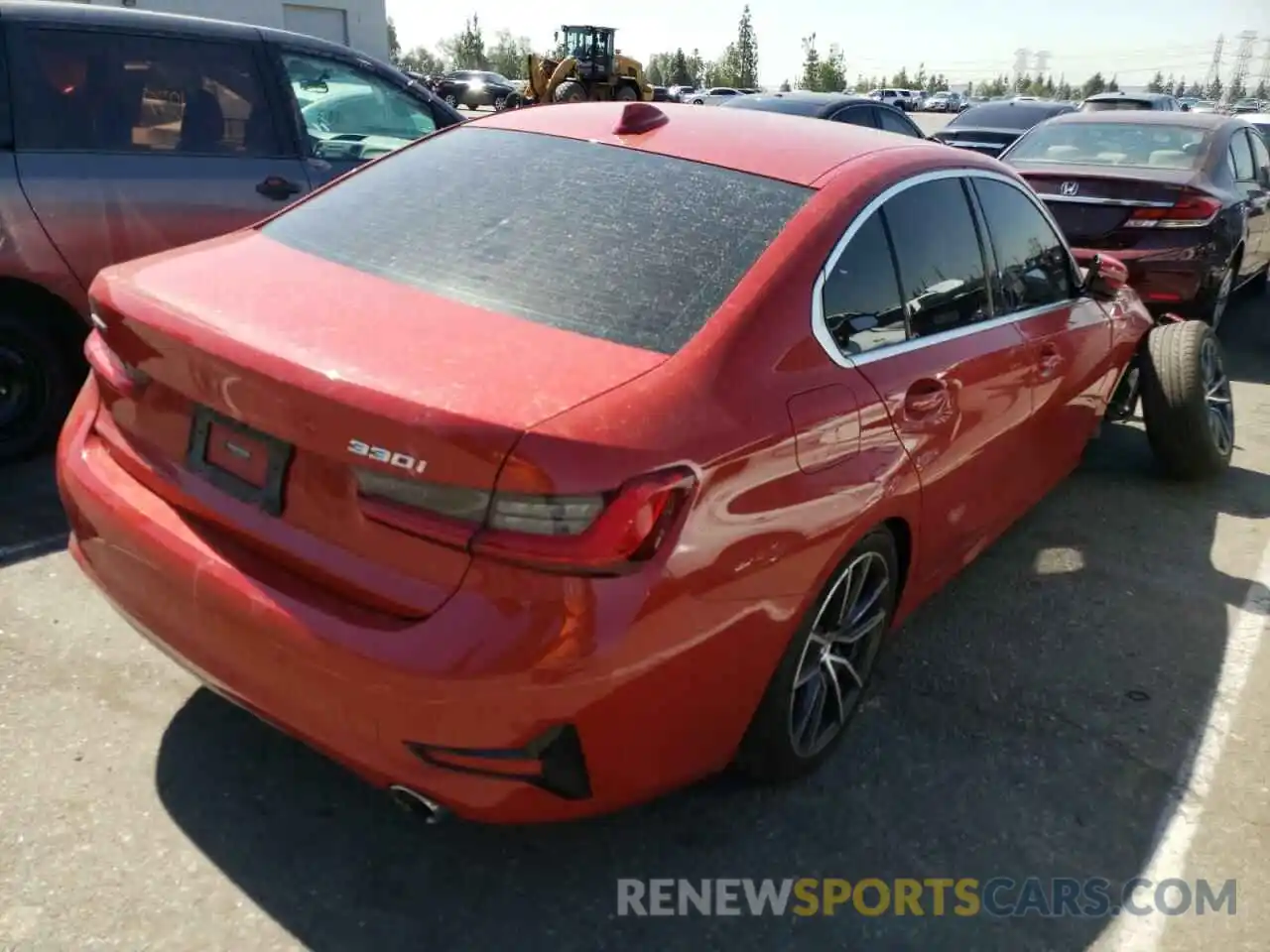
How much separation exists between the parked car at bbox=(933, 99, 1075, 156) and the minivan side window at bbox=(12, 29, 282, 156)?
11161mm

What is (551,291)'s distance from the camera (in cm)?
250

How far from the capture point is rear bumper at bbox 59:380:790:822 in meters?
1.99

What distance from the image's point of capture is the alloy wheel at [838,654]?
2.75 m

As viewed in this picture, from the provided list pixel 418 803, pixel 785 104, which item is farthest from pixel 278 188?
pixel 785 104

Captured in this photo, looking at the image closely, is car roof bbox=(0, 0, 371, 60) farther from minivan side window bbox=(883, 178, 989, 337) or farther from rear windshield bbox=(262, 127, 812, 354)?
minivan side window bbox=(883, 178, 989, 337)

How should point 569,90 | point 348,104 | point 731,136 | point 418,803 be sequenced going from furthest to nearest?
point 569,90 → point 348,104 → point 731,136 → point 418,803

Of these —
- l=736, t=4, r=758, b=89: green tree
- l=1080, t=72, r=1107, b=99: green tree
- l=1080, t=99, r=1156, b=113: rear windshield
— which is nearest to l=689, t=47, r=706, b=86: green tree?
l=736, t=4, r=758, b=89: green tree

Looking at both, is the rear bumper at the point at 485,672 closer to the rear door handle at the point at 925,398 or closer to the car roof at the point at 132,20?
the rear door handle at the point at 925,398

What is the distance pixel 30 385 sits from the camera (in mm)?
4562

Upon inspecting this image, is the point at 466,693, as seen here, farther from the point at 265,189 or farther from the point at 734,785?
the point at 265,189

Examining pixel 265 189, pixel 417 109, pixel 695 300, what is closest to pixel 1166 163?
pixel 417 109

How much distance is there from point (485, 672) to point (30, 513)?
→ 299cm

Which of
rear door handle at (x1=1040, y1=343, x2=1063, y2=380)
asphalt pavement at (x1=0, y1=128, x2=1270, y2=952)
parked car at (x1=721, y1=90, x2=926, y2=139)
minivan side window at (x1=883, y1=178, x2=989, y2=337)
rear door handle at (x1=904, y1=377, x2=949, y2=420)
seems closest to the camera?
asphalt pavement at (x1=0, y1=128, x2=1270, y2=952)

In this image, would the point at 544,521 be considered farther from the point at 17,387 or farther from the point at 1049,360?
the point at 17,387
